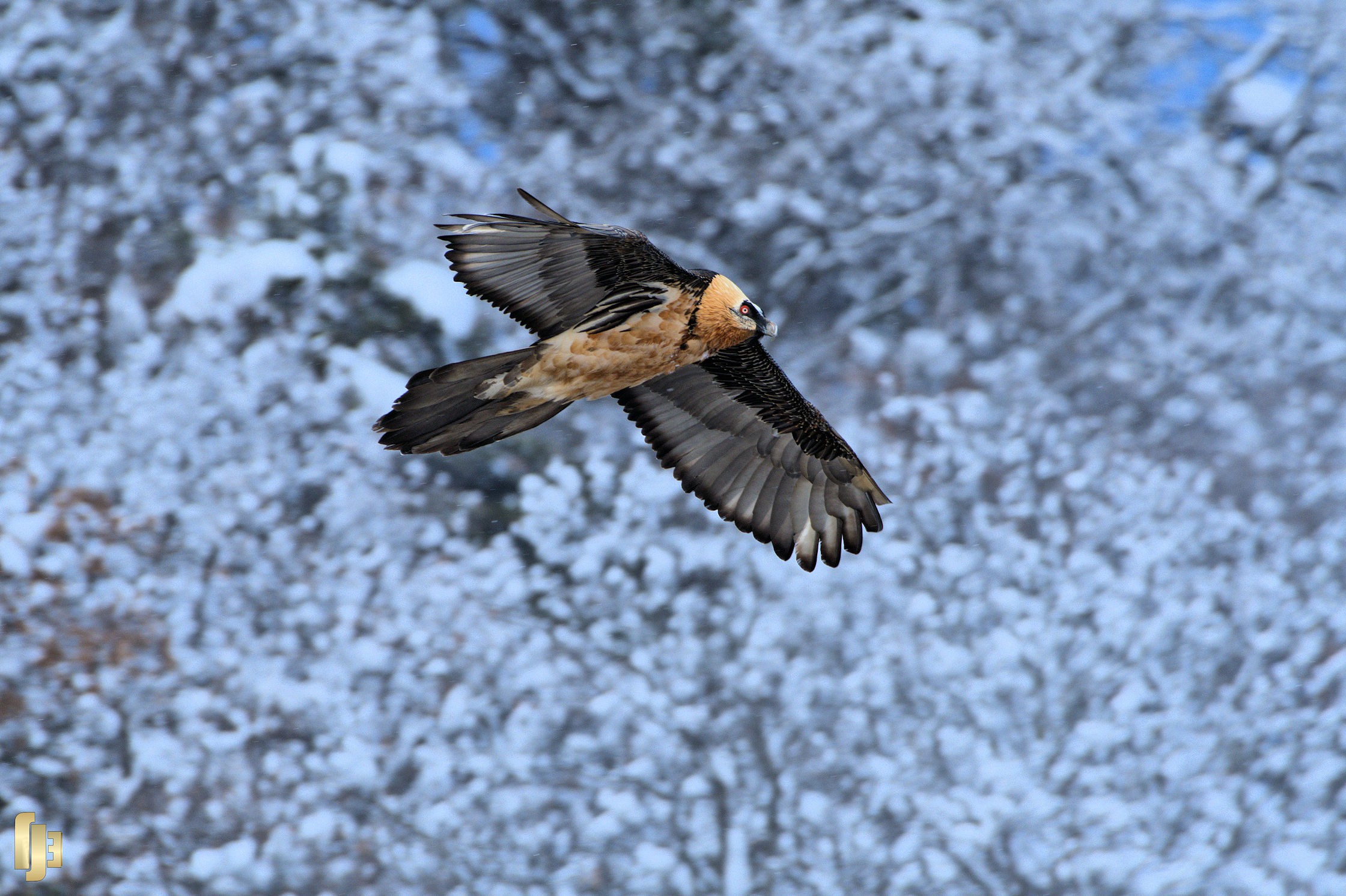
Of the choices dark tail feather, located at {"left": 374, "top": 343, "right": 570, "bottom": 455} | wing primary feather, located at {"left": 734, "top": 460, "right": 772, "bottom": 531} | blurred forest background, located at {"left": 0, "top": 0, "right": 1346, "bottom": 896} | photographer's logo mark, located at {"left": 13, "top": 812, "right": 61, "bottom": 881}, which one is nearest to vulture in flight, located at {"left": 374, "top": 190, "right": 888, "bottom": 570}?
dark tail feather, located at {"left": 374, "top": 343, "right": 570, "bottom": 455}

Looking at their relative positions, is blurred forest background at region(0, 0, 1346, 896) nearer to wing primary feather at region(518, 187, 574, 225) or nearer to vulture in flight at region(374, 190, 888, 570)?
vulture in flight at region(374, 190, 888, 570)

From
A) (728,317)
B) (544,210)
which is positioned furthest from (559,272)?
(728,317)

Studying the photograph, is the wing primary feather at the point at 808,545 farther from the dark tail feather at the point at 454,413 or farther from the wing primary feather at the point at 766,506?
the dark tail feather at the point at 454,413

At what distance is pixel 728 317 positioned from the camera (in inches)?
172

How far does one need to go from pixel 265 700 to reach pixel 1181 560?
567 cm

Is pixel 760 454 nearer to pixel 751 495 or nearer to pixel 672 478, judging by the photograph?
pixel 751 495

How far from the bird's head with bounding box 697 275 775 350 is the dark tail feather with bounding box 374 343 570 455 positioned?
0.65 meters

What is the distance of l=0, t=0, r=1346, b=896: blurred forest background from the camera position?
24.4 ft

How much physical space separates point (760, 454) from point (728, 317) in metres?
0.99

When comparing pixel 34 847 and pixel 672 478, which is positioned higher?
pixel 672 478

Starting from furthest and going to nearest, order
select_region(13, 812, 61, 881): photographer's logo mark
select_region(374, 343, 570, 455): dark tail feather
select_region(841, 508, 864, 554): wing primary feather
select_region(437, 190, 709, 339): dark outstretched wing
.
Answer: select_region(13, 812, 61, 881): photographer's logo mark, select_region(841, 508, 864, 554): wing primary feather, select_region(437, 190, 709, 339): dark outstretched wing, select_region(374, 343, 570, 455): dark tail feather

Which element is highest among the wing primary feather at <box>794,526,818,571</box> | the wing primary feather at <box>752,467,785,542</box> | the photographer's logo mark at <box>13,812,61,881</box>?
the photographer's logo mark at <box>13,812,61,881</box>

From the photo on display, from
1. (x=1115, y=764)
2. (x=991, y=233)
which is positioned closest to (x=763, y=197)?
(x=991, y=233)

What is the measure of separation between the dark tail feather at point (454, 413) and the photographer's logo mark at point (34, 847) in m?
4.78
